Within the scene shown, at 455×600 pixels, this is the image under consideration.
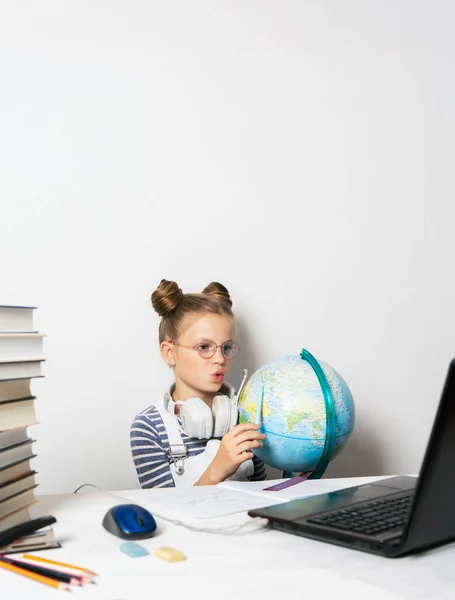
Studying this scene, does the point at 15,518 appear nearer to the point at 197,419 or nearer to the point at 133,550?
the point at 133,550

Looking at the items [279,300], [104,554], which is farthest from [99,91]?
[104,554]

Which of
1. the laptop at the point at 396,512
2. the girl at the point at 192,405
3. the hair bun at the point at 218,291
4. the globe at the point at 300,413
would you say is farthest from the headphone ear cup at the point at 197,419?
the laptop at the point at 396,512

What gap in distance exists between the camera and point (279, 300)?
2244 mm

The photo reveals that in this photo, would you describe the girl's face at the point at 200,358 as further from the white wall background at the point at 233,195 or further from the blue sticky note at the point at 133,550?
the blue sticky note at the point at 133,550

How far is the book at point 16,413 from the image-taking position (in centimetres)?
101

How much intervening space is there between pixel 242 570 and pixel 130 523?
21 cm

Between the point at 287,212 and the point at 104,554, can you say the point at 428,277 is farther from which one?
the point at 104,554

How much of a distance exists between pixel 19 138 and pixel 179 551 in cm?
146

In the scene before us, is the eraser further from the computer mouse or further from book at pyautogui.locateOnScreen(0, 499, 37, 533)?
book at pyautogui.locateOnScreen(0, 499, 37, 533)

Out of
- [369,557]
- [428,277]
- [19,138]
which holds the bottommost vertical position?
[369,557]

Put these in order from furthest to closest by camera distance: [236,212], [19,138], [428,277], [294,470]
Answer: [428,277] < [236,212] < [19,138] < [294,470]

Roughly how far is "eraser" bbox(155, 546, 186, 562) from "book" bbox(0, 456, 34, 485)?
27 cm

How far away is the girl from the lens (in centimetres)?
180

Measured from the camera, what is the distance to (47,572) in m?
0.83
